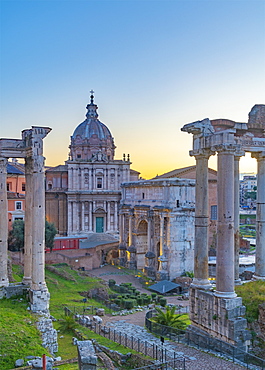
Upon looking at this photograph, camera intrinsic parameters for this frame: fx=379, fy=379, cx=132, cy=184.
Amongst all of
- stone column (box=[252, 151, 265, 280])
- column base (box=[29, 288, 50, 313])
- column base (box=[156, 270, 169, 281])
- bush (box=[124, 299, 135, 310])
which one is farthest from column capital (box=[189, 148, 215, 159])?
column base (box=[156, 270, 169, 281])

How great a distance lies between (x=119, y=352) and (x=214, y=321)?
3412 millimetres

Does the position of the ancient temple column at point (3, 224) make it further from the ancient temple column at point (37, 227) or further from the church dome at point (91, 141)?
the church dome at point (91, 141)

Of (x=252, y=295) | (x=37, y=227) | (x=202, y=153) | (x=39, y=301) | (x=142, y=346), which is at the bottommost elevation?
(x=142, y=346)

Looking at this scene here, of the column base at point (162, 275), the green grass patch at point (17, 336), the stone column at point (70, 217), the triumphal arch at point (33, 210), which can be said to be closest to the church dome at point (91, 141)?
the stone column at point (70, 217)

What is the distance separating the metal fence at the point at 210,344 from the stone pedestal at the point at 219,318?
194mm

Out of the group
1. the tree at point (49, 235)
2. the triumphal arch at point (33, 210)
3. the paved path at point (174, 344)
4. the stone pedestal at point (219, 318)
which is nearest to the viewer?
the paved path at point (174, 344)

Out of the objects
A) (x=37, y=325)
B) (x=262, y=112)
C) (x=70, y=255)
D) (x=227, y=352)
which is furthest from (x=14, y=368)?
(x=70, y=255)

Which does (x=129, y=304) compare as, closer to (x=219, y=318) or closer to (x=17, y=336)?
(x=219, y=318)

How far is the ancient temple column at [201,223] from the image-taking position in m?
13.9

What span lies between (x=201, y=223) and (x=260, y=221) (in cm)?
293

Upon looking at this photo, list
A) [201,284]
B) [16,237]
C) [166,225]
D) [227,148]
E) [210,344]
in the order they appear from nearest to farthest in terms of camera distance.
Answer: [210,344] < [227,148] < [201,284] < [16,237] < [166,225]

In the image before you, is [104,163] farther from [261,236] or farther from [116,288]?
[261,236]

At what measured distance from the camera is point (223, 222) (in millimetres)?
12578

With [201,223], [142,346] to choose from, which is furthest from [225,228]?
[142,346]
